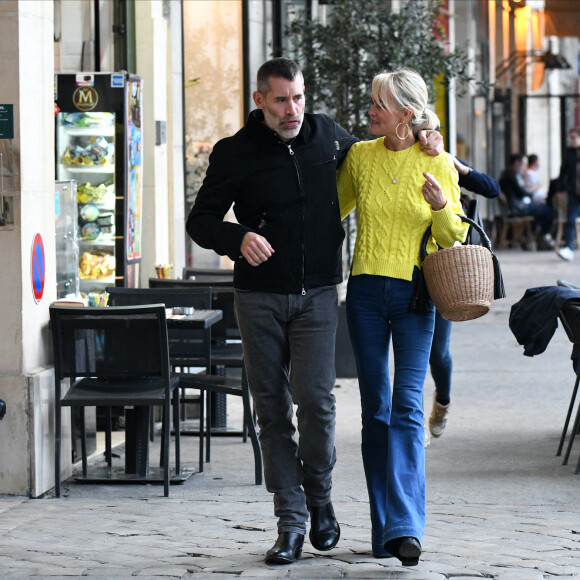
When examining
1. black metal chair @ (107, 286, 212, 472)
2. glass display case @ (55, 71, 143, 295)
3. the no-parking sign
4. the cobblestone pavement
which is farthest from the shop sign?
glass display case @ (55, 71, 143, 295)

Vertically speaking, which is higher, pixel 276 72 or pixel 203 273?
pixel 276 72

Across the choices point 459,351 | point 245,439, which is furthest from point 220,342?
point 459,351

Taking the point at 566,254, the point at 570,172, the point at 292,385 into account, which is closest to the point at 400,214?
the point at 292,385

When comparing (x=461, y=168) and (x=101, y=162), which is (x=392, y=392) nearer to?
(x=461, y=168)

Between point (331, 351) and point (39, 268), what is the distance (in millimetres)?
2453

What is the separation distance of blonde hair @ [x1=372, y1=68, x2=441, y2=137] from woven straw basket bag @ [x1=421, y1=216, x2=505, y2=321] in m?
0.40

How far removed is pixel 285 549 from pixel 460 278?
1.25 metres

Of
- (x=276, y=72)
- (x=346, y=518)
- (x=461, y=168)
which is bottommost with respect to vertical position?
(x=346, y=518)

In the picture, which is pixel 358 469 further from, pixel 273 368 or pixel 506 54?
pixel 506 54

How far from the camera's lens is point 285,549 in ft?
17.3

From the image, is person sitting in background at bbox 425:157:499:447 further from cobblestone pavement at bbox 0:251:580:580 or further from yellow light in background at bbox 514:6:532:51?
yellow light in background at bbox 514:6:532:51

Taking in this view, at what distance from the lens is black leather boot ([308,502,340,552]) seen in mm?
5379

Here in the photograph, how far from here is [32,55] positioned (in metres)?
7.12

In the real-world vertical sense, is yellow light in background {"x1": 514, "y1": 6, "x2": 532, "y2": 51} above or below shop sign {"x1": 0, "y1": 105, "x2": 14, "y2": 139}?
above
